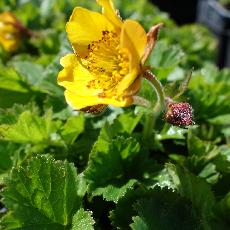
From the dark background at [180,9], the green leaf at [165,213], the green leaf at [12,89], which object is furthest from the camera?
the dark background at [180,9]

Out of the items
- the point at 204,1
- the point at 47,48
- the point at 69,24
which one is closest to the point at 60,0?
the point at 47,48

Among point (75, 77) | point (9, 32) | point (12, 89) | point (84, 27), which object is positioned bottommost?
point (9, 32)

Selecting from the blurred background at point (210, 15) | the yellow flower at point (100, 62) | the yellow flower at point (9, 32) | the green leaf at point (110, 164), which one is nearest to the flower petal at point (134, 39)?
the yellow flower at point (100, 62)

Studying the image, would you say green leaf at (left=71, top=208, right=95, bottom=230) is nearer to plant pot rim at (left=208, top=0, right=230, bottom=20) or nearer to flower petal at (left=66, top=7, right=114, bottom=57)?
flower petal at (left=66, top=7, right=114, bottom=57)

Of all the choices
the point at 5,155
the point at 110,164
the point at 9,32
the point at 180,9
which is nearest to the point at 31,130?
the point at 5,155

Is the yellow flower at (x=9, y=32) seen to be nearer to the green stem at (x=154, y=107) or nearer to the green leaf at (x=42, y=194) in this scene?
the green stem at (x=154, y=107)

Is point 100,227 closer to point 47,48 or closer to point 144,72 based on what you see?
point 144,72

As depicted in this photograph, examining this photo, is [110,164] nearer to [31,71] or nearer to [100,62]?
[100,62]
